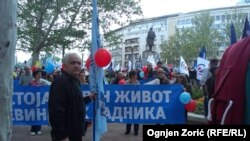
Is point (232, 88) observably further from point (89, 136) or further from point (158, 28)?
point (158, 28)

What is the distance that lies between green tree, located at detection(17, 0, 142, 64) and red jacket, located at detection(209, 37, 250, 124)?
23693 millimetres

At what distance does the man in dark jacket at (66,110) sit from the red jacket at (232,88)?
8.77 ft

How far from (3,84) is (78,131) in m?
1.47

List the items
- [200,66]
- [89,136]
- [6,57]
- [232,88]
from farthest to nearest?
1. [200,66]
2. [89,136]
3. [6,57]
4. [232,88]

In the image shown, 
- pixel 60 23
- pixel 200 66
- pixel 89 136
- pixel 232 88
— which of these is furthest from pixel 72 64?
pixel 60 23

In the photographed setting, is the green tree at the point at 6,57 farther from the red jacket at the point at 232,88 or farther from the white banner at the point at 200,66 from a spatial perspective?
the white banner at the point at 200,66

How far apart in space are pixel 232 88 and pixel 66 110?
9.71 feet

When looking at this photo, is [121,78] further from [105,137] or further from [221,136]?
[221,136]

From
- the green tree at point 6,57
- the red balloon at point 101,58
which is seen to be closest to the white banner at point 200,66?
the red balloon at point 101,58

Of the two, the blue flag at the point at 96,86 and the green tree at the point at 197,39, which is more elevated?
the green tree at the point at 197,39

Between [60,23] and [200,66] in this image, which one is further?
[60,23]

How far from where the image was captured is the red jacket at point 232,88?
201 cm

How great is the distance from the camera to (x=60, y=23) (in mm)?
28312

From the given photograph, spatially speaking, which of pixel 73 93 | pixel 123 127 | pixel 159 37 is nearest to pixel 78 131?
pixel 73 93
